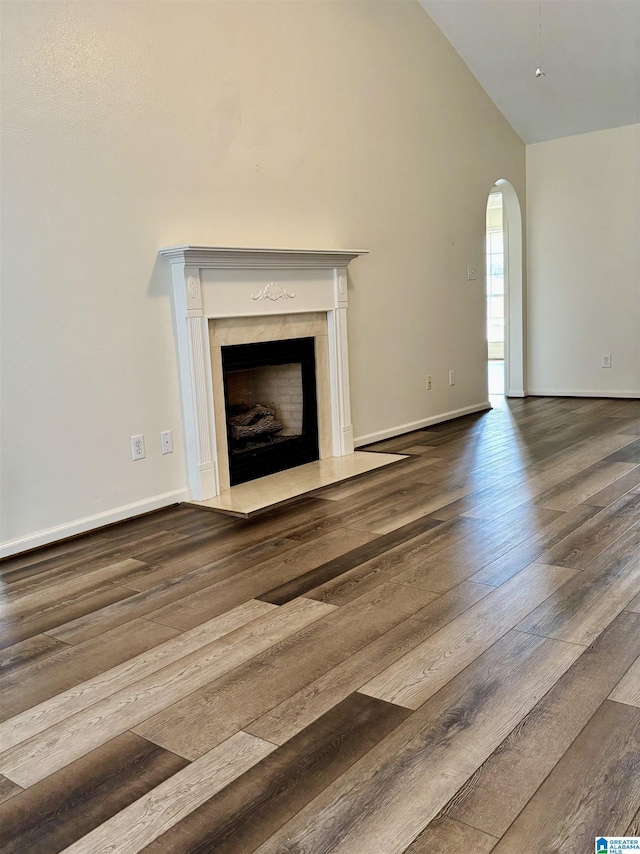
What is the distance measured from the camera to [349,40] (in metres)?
4.71

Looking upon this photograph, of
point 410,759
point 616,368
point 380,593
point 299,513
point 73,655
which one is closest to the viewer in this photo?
point 410,759

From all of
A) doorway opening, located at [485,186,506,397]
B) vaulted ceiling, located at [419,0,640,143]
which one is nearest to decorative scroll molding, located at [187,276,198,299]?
vaulted ceiling, located at [419,0,640,143]

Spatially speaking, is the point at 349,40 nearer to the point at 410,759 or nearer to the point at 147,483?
the point at 147,483

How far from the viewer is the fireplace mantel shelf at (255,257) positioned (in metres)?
3.55

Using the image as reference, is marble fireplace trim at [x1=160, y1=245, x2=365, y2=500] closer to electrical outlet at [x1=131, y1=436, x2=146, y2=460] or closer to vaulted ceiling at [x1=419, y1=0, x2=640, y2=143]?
electrical outlet at [x1=131, y1=436, x2=146, y2=460]

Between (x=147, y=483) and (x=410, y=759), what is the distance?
7.68ft

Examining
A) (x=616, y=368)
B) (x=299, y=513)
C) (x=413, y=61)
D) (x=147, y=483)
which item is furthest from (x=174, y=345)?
(x=616, y=368)

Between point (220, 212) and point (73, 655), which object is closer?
point (73, 655)

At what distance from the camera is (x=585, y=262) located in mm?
6754

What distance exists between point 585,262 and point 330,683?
5.80 metres

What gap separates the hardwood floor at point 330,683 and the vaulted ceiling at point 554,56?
3.65 m

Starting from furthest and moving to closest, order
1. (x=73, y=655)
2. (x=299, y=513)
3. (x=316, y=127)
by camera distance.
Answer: (x=316, y=127)
(x=299, y=513)
(x=73, y=655)

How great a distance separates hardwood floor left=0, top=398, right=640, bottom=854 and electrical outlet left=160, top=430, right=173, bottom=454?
0.48 meters
